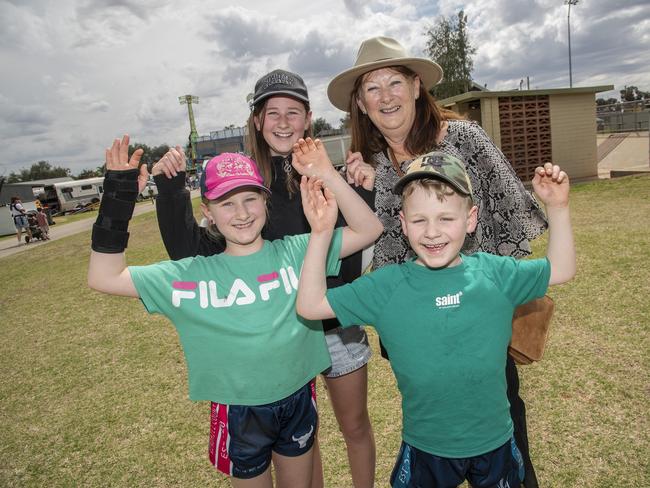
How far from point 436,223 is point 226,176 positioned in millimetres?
966

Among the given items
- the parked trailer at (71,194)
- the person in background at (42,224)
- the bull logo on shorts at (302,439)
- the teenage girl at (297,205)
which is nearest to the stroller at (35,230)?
the person in background at (42,224)

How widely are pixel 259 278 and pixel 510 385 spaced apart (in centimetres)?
137

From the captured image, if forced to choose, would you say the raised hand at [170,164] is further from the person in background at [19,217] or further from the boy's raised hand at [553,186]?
the person in background at [19,217]

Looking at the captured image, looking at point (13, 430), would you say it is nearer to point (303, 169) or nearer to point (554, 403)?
point (303, 169)

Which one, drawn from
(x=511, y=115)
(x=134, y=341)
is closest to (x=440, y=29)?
(x=511, y=115)

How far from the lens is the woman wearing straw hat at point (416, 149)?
226cm

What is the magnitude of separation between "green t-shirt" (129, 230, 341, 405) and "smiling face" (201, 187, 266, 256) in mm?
107

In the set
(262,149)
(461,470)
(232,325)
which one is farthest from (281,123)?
(461,470)

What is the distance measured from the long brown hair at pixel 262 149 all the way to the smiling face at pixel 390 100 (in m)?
0.36

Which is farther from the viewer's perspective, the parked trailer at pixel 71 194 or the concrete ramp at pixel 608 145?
the parked trailer at pixel 71 194

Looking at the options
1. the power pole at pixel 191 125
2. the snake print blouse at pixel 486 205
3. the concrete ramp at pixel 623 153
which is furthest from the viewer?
the power pole at pixel 191 125

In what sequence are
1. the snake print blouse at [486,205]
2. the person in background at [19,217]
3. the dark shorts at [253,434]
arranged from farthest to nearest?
the person in background at [19,217], the snake print blouse at [486,205], the dark shorts at [253,434]

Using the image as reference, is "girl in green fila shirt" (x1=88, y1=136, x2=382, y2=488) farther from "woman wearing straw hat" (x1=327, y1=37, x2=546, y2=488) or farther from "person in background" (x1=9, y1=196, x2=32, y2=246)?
"person in background" (x1=9, y1=196, x2=32, y2=246)

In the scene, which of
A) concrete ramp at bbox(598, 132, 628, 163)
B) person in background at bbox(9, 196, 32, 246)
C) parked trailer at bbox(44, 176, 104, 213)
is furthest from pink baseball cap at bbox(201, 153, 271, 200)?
parked trailer at bbox(44, 176, 104, 213)
